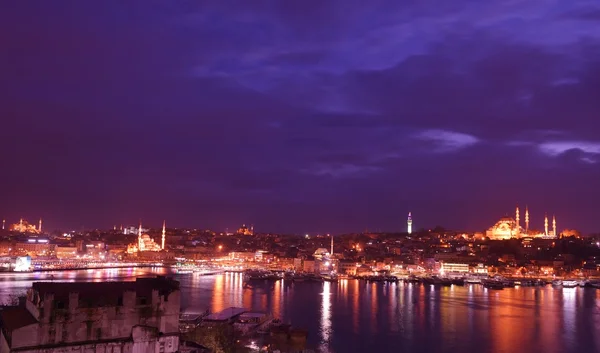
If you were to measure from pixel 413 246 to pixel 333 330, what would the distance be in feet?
182

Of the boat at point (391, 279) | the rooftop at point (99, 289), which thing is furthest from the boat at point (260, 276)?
the rooftop at point (99, 289)

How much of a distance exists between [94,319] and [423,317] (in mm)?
15278

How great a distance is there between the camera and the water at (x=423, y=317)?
15.3 metres

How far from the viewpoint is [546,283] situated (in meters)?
42.0

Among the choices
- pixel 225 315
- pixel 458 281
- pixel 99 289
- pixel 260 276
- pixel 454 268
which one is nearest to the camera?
pixel 99 289

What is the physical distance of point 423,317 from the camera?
2038 centimetres

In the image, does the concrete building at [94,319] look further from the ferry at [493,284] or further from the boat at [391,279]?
the boat at [391,279]

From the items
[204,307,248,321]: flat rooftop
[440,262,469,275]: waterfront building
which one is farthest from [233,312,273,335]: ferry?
[440,262,469,275]: waterfront building

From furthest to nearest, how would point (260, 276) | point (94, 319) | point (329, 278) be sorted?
1. point (329, 278)
2. point (260, 276)
3. point (94, 319)

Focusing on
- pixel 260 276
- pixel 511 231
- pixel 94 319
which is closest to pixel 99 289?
pixel 94 319

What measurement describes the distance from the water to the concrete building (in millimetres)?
6632

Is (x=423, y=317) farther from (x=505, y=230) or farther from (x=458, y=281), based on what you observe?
(x=505, y=230)

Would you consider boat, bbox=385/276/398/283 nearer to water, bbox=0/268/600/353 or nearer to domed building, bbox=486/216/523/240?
water, bbox=0/268/600/353

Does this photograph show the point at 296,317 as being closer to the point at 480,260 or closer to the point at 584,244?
the point at 480,260
